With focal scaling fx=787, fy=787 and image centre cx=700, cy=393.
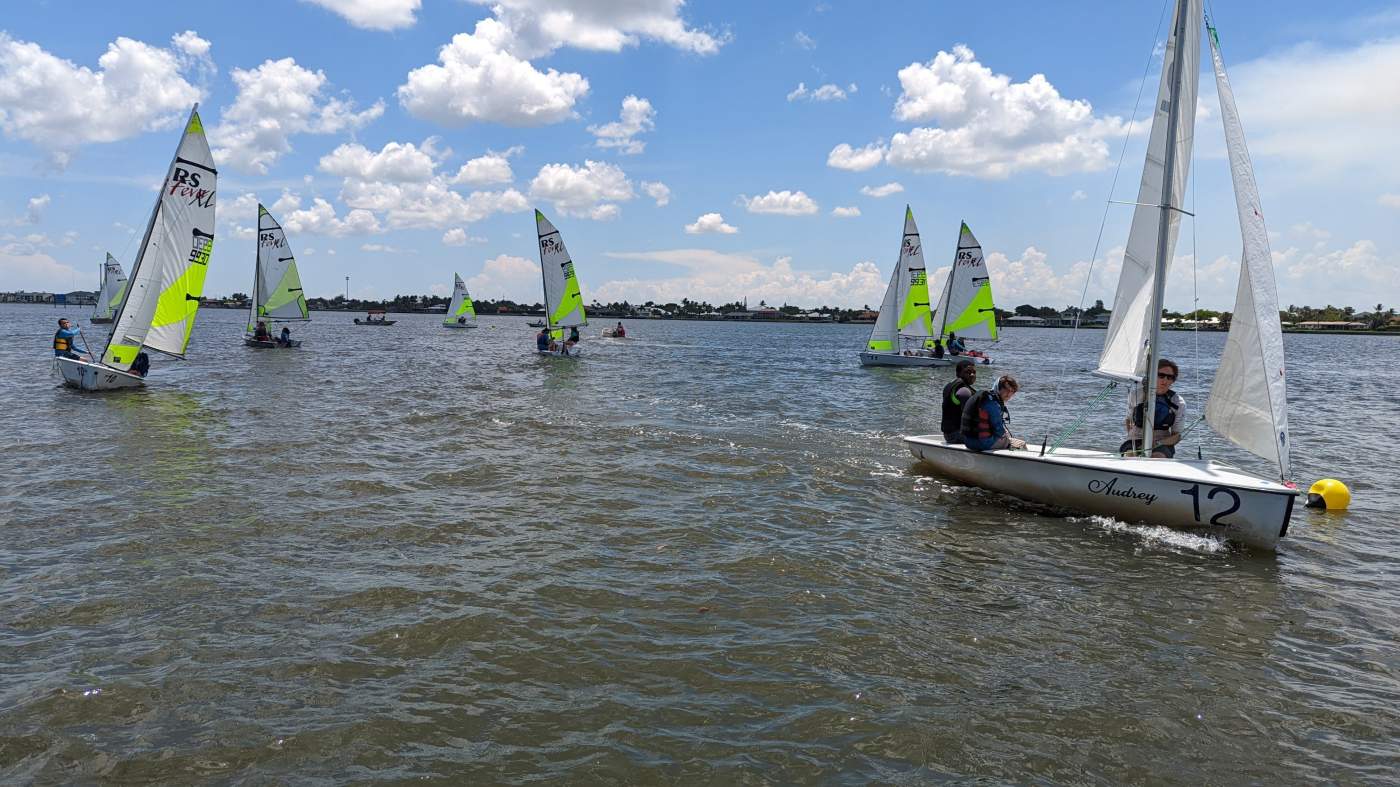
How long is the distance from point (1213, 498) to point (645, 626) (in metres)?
7.29

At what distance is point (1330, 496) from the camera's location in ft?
39.3

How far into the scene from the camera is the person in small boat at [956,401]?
A: 1280 cm

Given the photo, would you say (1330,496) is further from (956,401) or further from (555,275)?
(555,275)

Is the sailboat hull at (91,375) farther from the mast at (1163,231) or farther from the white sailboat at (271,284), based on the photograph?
the mast at (1163,231)

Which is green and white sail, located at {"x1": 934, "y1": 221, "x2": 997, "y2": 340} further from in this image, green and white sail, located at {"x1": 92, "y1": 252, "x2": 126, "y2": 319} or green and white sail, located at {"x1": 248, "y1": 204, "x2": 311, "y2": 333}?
green and white sail, located at {"x1": 92, "y1": 252, "x2": 126, "y2": 319}

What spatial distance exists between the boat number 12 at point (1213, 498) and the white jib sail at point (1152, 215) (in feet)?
7.40

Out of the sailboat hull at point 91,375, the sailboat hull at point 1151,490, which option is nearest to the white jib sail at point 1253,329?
the sailboat hull at point 1151,490

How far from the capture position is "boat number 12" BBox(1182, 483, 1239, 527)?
9477 millimetres

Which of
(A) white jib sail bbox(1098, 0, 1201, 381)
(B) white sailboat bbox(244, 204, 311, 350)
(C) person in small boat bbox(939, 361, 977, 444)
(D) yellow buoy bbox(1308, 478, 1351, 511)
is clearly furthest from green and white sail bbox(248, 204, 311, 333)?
(D) yellow buoy bbox(1308, 478, 1351, 511)

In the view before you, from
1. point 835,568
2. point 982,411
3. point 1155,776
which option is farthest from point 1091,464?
point 1155,776

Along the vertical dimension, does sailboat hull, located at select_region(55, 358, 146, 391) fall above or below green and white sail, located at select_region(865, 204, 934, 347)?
below

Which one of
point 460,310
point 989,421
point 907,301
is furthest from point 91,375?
point 460,310

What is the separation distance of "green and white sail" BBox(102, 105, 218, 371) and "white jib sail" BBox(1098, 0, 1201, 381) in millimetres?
22795

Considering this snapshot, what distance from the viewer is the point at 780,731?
5301 millimetres
